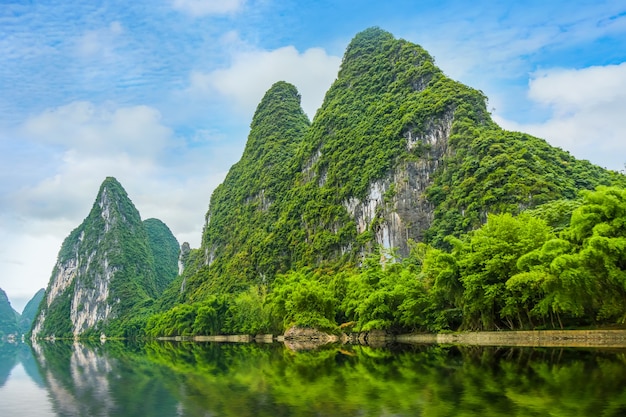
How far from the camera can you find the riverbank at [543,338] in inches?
1054

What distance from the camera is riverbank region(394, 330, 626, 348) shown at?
26.8 m

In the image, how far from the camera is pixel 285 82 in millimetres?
160625

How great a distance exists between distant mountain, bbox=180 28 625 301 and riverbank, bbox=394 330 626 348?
909 inches

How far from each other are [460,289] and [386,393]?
84.4ft

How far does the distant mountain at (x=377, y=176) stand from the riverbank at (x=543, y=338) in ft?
75.8

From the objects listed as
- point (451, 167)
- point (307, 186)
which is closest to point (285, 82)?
point (307, 186)

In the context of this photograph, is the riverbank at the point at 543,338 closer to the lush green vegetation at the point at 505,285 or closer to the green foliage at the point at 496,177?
the lush green vegetation at the point at 505,285

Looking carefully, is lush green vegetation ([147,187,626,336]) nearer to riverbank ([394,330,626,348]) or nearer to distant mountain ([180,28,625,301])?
riverbank ([394,330,626,348])

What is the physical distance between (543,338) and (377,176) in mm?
57207

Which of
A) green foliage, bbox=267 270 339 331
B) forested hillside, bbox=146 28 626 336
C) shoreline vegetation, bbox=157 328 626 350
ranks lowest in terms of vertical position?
shoreline vegetation, bbox=157 328 626 350

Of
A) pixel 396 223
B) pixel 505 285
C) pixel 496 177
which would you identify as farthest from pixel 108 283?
pixel 505 285

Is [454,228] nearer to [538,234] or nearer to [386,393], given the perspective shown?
[538,234]

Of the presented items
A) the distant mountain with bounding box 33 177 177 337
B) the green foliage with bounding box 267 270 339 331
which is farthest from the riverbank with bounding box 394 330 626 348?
the distant mountain with bounding box 33 177 177 337

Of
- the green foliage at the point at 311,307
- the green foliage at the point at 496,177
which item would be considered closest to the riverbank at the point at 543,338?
the green foliage at the point at 311,307
